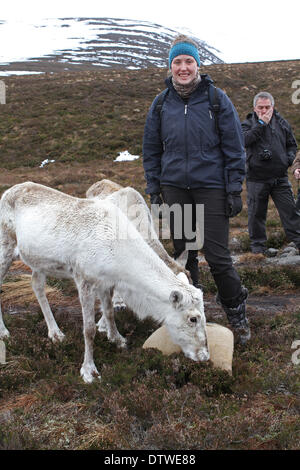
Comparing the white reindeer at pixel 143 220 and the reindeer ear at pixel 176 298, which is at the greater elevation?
the white reindeer at pixel 143 220

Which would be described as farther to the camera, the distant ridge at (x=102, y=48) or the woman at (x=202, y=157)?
the distant ridge at (x=102, y=48)

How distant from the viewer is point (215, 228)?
15.4 feet

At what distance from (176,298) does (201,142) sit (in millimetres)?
1676

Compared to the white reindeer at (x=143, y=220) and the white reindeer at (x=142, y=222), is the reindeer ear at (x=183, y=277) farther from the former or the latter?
the white reindeer at (x=143, y=220)

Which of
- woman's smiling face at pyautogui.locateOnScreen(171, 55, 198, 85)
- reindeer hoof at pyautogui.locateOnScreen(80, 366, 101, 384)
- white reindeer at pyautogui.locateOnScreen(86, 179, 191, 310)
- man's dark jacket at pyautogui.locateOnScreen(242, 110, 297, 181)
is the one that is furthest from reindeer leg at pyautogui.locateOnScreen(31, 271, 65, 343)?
man's dark jacket at pyautogui.locateOnScreen(242, 110, 297, 181)

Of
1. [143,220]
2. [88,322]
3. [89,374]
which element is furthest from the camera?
[143,220]

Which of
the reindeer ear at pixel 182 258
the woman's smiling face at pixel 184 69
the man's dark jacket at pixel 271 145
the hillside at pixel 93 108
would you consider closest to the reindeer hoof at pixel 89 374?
the reindeer ear at pixel 182 258

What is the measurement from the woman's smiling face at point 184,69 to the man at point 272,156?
3692 mm

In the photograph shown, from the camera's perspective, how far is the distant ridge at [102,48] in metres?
78.8

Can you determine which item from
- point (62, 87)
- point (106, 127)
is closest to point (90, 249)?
point (106, 127)

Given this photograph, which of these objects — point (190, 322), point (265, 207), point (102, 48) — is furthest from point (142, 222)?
point (102, 48)

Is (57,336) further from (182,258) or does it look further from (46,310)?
(182,258)

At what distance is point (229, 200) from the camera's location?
4.57m

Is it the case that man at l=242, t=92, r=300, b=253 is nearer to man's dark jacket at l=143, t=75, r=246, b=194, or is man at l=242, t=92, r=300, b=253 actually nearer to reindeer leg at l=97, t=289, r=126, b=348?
man's dark jacket at l=143, t=75, r=246, b=194
